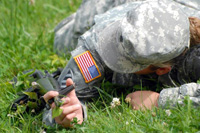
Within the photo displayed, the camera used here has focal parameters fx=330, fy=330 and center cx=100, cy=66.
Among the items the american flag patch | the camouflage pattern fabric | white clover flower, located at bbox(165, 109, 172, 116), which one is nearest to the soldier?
the american flag patch

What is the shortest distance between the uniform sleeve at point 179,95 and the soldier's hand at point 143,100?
0.09 m

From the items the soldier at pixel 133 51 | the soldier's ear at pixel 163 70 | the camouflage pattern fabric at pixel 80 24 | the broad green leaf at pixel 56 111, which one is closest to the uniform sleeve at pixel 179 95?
the soldier at pixel 133 51

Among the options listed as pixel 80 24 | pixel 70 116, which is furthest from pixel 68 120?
pixel 80 24

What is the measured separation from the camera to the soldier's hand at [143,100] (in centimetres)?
235

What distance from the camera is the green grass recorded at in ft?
6.73

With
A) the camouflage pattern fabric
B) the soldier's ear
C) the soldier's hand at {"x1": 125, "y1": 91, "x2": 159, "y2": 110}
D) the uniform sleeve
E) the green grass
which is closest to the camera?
the green grass

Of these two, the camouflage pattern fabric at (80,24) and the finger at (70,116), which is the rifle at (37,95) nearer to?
the finger at (70,116)

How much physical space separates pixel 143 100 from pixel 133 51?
44 centimetres

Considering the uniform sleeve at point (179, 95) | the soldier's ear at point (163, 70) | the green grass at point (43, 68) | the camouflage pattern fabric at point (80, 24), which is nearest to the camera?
the green grass at point (43, 68)

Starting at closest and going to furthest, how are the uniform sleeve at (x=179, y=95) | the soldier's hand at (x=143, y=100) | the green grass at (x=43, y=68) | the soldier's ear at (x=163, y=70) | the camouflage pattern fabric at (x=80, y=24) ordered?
the green grass at (x=43, y=68), the uniform sleeve at (x=179, y=95), the soldier's hand at (x=143, y=100), the soldier's ear at (x=163, y=70), the camouflage pattern fabric at (x=80, y=24)

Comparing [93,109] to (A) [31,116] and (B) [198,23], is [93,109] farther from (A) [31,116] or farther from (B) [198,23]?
(B) [198,23]

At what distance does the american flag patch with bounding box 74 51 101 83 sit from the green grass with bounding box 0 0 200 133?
0.21 metres

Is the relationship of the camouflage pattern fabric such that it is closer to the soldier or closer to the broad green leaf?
the soldier

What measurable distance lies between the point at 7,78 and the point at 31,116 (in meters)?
0.75
